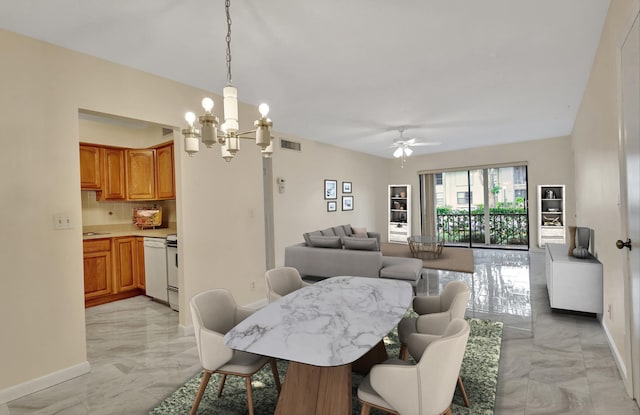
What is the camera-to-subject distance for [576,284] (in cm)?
340

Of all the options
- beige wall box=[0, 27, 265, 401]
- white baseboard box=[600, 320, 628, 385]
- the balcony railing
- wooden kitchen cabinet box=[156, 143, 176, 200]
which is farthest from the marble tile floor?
the balcony railing

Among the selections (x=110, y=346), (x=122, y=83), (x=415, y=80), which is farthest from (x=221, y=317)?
(x=415, y=80)

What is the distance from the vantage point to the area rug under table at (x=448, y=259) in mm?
5672

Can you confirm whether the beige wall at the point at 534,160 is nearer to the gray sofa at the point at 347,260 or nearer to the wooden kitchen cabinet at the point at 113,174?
the gray sofa at the point at 347,260

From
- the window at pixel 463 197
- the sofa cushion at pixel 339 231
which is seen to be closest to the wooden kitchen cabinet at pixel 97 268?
the sofa cushion at pixel 339 231

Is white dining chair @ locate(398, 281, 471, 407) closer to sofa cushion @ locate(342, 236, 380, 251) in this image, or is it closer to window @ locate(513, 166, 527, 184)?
sofa cushion @ locate(342, 236, 380, 251)

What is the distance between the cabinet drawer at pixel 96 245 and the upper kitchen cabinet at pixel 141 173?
85 cm

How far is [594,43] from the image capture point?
2.83 meters

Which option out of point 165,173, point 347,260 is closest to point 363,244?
point 347,260

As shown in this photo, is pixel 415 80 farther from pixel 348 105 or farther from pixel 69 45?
pixel 69 45

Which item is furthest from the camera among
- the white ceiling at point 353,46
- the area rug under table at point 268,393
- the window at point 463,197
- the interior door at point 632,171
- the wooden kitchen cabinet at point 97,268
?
the window at point 463,197

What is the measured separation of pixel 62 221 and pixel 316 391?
2499 mm

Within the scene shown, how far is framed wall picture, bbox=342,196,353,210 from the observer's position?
7.82m

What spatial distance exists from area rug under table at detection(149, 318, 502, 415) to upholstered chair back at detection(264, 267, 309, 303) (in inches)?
23.5
